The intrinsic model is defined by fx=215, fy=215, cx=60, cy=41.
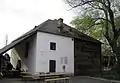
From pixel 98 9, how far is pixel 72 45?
5.91 metres

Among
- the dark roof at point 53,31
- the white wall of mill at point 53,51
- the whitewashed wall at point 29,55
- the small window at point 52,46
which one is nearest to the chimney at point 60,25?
the dark roof at point 53,31

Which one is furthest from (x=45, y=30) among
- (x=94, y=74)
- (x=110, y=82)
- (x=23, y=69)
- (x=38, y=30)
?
(x=110, y=82)

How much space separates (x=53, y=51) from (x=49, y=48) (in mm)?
702

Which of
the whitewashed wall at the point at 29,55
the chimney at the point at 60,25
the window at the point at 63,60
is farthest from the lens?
the chimney at the point at 60,25

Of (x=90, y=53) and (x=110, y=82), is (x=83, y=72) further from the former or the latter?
(x=110, y=82)

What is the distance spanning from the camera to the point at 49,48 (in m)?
26.2

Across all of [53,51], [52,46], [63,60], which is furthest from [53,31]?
[63,60]

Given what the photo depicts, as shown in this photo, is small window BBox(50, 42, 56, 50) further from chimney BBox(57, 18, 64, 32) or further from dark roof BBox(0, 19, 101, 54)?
chimney BBox(57, 18, 64, 32)

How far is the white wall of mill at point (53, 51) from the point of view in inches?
992

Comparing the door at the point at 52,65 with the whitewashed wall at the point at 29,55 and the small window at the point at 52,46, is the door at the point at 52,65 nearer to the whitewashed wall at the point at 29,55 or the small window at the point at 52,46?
the small window at the point at 52,46

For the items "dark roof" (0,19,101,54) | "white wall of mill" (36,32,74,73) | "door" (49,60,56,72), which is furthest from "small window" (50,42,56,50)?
"door" (49,60,56,72)

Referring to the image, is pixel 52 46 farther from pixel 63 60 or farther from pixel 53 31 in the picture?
pixel 63 60

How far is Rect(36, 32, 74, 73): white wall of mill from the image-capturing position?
82.7ft

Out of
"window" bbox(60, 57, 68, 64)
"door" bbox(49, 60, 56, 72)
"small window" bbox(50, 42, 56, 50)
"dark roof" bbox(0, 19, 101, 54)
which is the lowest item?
"door" bbox(49, 60, 56, 72)
